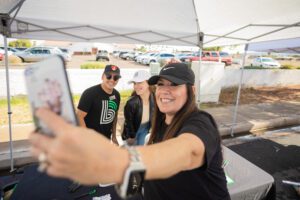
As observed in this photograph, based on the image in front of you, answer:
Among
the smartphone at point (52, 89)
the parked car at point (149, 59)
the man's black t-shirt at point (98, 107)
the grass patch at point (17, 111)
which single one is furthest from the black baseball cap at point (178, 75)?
the parked car at point (149, 59)

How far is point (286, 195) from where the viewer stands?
3.47 m

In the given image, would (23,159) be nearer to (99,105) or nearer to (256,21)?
(99,105)

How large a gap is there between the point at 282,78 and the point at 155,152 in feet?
55.1

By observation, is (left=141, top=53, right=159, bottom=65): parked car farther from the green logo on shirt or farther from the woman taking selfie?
the woman taking selfie

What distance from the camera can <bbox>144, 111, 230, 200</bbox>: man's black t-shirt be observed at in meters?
1.16

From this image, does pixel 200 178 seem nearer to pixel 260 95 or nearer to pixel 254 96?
pixel 254 96

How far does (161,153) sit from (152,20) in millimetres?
3590

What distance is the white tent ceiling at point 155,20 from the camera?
3.07 metres

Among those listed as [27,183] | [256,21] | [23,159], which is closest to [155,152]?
[27,183]

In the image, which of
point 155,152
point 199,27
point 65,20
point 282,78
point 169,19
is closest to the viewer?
point 155,152

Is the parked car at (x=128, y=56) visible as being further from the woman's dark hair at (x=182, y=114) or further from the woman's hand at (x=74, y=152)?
the woman's hand at (x=74, y=152)

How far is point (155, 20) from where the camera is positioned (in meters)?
3.88

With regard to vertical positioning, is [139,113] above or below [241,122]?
above

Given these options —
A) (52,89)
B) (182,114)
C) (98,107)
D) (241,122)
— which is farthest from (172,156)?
(241,122)
